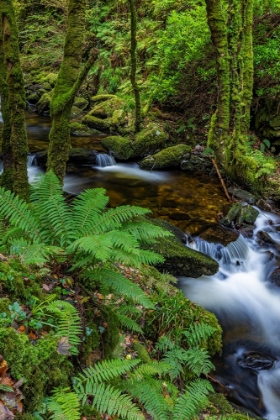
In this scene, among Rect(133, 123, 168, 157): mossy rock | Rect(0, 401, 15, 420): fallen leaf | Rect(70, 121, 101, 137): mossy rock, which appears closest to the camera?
Rect(0, 401, 15, 420): fallen leaf

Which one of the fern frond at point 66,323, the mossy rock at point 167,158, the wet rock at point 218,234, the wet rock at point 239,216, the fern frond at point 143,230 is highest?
the fern frond at point 143,230

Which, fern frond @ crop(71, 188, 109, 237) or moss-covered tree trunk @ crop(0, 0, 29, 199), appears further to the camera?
moss-covered tree trunk @ crop(0, 0, 29, 199)

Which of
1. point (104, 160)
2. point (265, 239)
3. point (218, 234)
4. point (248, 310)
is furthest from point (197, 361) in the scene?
point (104, 160)

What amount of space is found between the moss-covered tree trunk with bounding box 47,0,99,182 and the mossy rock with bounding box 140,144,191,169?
5.56 meters

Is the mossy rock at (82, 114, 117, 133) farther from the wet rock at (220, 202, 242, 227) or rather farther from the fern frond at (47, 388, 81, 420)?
the fern frond at (47, 388, 81, 420)

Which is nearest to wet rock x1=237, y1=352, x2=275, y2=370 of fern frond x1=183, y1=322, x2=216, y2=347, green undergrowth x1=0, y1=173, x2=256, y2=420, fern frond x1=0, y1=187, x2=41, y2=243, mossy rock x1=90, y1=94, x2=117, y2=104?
green undergrowth x1=0, y1=173, x2=256, y2=420

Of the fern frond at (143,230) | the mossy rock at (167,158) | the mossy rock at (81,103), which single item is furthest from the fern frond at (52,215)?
the mossy rock at (81,103)

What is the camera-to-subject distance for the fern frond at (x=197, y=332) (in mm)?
3842

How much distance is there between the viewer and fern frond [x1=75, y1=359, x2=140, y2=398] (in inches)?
82.0

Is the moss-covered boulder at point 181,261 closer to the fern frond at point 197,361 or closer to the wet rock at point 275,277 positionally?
the wet rock at point 275,277

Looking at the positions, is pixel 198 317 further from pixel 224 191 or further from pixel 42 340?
pixel 224 191

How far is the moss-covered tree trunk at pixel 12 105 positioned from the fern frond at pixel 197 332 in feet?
10.0

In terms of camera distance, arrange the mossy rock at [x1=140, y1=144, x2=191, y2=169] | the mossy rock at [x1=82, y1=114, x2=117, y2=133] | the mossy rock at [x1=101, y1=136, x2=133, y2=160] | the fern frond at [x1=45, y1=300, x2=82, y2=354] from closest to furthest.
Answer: the fern frond at [x1=45, y1=300, x2=82, y2=354] < the mossy rock at [x1=140, y1=144, x2=191, y2=169] < the mossy rock at [x1=101, y1=136, x2=133, y2=160] < the mossy rock at [x1=82, y1=114, x2=117, y2=133]

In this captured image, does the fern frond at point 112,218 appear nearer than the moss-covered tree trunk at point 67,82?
Yes
